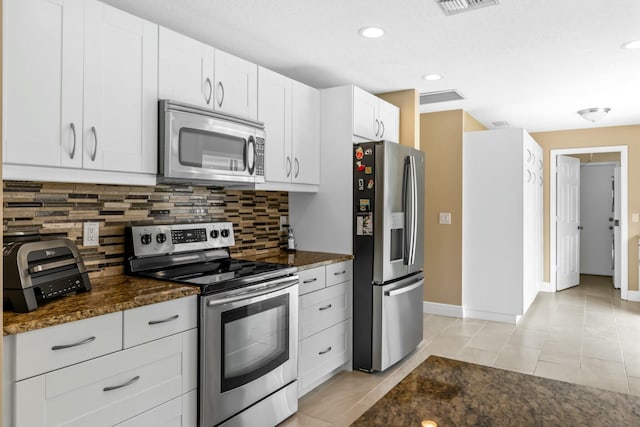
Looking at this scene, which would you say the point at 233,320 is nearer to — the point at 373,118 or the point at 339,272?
the point at 339,272

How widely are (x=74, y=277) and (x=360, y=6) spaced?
2037 millimetres

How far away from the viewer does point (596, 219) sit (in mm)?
8305

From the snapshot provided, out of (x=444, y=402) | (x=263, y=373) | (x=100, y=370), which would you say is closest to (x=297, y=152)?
(x=263, y=373)

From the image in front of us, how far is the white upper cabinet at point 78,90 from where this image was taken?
1849 mm

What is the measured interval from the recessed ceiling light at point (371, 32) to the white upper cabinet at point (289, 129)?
685 millimetres

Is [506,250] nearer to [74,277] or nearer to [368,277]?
[368,277]

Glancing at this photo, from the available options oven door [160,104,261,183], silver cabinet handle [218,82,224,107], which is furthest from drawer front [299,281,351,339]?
silver cabinet handle [218,82,224,107]

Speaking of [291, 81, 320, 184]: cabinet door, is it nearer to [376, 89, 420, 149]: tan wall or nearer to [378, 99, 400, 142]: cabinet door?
[378, 99, 400, 142]: cabinet door

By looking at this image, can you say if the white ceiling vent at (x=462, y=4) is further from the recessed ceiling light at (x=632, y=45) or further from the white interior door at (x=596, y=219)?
the white interior door at (x=596, y=219)

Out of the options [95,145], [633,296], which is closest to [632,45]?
[95,145]

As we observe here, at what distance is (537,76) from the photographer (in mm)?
3943

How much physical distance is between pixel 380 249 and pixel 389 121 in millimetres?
1337

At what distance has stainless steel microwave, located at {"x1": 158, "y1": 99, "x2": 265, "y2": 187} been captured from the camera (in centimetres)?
243

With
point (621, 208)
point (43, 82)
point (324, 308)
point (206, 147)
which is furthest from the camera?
point (621, 208)
